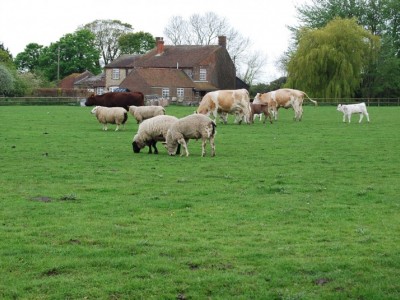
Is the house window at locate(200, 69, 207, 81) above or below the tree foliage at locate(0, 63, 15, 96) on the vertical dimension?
above

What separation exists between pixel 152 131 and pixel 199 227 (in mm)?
10777

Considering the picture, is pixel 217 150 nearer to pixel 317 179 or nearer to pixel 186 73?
pixel 317 179

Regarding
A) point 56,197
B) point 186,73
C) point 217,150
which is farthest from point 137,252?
point 186,73

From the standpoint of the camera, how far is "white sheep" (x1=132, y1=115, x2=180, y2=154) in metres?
20.7

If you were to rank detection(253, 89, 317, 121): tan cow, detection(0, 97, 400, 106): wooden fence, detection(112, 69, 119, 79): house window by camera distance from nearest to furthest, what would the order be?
detection(253, 89, 317, 121): tan cow → detection(0, 97, 400, 106): wooden fence → detection(112, 69, 119, 79): house window

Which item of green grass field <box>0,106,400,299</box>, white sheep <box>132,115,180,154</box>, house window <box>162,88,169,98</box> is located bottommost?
green grass field <box>0,106,400,299</box>

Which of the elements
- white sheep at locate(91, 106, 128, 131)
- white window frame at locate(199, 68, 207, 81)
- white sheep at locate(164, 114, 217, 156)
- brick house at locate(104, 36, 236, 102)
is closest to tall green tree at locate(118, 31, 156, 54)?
brick house at locate(104, 36, 236, 102)

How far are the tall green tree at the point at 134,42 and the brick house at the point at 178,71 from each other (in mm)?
23366

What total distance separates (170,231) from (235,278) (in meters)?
2.47

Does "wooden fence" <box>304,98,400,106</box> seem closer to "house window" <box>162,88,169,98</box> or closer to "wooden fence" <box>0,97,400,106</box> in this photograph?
"wooden fence" <box>0,97,400,106</box>

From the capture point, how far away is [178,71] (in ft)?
303

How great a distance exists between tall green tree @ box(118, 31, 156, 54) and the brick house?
23.4m

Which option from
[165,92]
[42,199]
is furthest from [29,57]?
[42,199]

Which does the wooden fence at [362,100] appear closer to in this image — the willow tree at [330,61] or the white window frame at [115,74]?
the willow tree at [330,61]
